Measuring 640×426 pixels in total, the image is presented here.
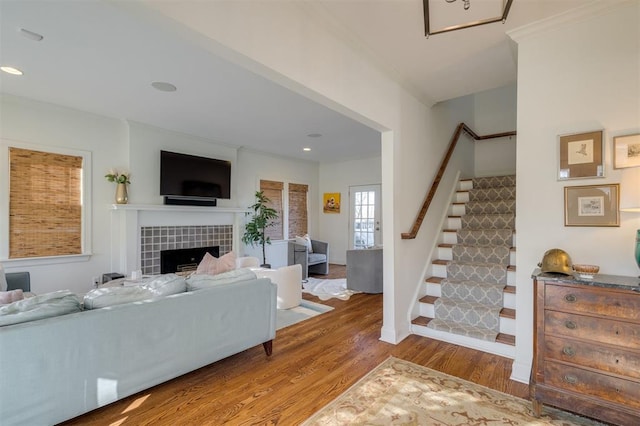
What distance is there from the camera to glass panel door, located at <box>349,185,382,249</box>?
23.0 ft

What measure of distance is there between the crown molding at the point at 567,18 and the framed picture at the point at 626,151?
0.88 metres

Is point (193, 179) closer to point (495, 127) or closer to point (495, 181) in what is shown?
point (495, 181)

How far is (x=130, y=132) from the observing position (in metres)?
4.54

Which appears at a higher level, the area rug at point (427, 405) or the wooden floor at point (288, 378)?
the area rug at point (427, 405)

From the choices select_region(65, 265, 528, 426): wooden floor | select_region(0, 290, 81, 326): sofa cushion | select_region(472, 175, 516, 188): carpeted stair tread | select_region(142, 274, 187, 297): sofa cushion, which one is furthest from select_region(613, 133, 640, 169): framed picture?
select_region(0, 290, 81, 326): sofa cushion

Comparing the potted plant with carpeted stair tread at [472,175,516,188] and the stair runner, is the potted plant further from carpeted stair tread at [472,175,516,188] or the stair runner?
carpeted stair tread at [472,175,516,188]

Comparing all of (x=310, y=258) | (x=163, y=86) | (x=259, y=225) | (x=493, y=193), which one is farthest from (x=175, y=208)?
(x=493, y=193)

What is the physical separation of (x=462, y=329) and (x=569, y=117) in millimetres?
2034

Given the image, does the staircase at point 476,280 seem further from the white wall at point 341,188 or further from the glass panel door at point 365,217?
the white wall at point 341,188

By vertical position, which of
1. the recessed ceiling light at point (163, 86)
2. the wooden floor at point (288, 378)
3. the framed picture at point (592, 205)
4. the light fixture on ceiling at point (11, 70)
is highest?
the light fixture on ceiling at point (11, 70)

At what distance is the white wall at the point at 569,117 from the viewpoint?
1.96 meters

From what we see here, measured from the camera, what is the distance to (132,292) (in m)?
2.08

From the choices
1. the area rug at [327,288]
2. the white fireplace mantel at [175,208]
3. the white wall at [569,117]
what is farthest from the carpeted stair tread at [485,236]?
the white fireplace mantel at [175,208]

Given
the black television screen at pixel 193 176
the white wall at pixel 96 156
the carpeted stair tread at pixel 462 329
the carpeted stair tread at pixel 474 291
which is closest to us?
the carpeted stair tread at pixel 462 329
